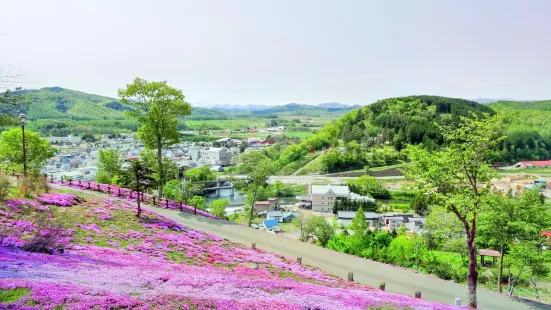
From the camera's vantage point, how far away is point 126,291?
7184 mm

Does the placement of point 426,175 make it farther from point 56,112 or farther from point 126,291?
point 56,112

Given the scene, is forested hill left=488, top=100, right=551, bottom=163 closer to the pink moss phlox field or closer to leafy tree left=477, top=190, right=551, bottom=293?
leafy tree left=477, top=190, right=551, bottom=293

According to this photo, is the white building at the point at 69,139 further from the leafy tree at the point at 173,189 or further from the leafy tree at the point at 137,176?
the leafy tree at the point at 137,176

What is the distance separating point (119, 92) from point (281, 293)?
18.1 meters

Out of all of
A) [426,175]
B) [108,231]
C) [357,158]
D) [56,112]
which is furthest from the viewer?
[56,112]

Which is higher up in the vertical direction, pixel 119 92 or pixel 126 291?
pixel 119 92

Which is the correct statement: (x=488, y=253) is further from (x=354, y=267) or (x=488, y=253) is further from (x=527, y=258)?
(x=354, y=267)

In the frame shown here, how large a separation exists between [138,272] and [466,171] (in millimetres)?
11395

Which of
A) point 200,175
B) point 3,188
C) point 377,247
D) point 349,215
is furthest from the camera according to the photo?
point 200,175

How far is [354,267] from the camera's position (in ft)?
52.6

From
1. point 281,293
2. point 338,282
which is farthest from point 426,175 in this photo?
point 281,293

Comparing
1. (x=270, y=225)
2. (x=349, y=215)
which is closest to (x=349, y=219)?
(x=349, y=215)

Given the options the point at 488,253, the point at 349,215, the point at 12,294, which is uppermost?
the point at 12,294

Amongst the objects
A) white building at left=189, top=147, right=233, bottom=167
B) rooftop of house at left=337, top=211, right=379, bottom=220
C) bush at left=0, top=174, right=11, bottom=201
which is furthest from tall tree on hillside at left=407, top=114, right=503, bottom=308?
white building at left=189, top=147, right=233, bottom=167
